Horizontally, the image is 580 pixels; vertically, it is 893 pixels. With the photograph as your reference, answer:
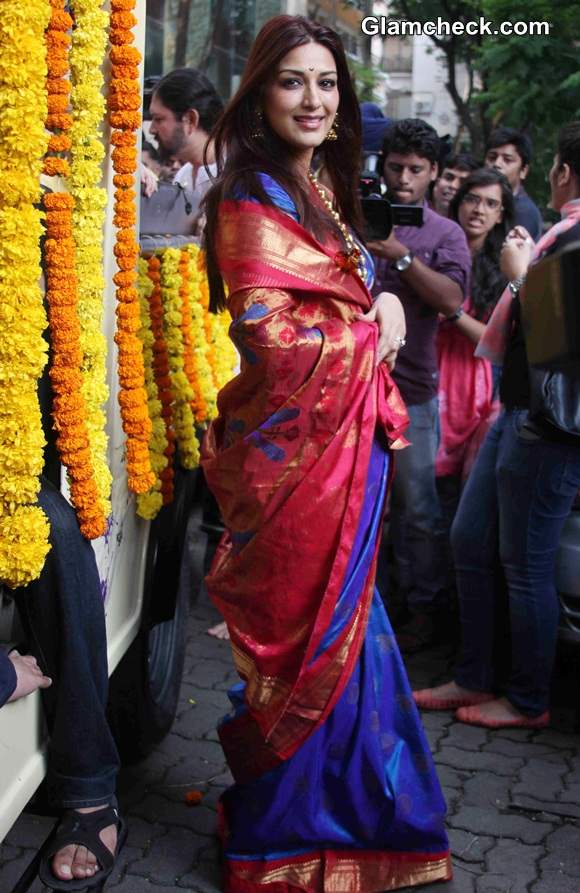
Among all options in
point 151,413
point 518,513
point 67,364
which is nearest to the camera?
point 67,364

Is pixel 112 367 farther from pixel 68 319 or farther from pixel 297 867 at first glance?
pixel 297 867

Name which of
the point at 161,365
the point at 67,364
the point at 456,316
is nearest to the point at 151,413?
the point at 161,365

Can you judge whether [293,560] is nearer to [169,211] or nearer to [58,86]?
[58,86]

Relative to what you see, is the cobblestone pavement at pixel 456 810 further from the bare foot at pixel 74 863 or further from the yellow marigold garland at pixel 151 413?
the yellow marigold garland at pixel 151 413

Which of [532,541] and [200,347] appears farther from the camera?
[532,541]

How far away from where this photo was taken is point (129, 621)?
309 cm

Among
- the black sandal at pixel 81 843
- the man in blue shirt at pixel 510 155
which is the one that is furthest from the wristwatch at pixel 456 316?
the black sandal at pixel 81 843

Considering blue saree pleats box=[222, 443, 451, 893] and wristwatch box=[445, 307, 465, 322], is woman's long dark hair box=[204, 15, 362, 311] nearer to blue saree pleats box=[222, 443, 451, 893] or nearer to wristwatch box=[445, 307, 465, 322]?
blue saree pleats box=[222, 443, 451, 893]

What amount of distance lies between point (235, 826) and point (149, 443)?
0.96 m

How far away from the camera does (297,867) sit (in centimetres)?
281

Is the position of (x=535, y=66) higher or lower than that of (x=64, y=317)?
higher

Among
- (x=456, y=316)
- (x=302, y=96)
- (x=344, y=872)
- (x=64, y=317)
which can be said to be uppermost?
(x=302, y=96)

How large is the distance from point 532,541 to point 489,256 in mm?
1667

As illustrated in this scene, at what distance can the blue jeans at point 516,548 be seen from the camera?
3.55 metres
